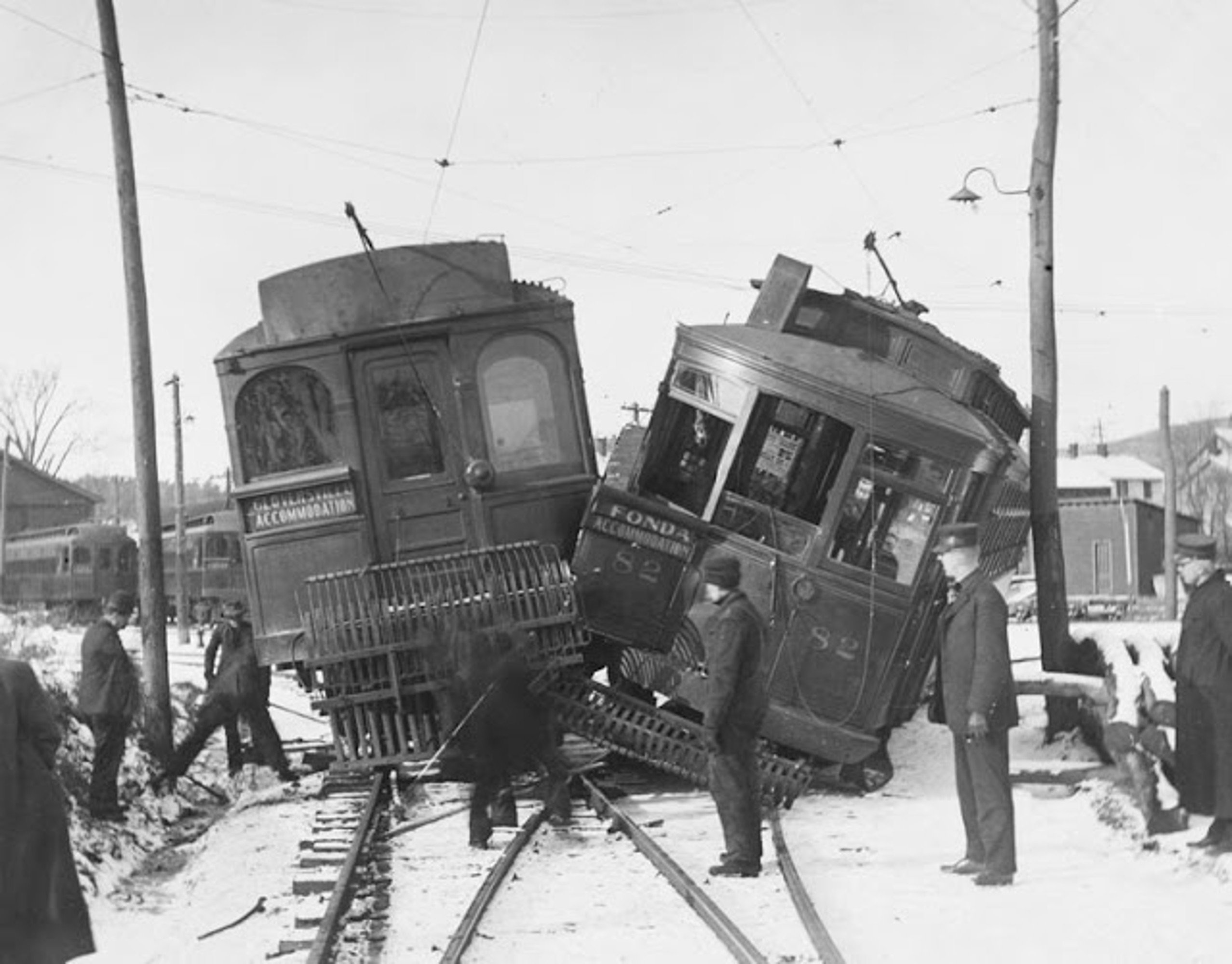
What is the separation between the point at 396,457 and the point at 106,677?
2885 mm

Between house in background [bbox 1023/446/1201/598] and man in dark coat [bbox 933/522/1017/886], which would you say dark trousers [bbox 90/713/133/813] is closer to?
man in dark coat [bbox 933/522/1017/886]

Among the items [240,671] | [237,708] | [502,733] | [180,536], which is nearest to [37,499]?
[180,536]

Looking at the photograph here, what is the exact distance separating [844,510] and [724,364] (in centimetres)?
135

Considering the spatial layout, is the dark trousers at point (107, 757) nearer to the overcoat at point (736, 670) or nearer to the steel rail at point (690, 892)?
the steel rail at point (690, 892)

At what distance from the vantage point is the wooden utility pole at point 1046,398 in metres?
14.0

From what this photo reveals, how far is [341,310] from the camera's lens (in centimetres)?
1138

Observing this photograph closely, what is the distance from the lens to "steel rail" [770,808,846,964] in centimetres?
598

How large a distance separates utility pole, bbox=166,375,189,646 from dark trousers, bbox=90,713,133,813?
25.8 meters

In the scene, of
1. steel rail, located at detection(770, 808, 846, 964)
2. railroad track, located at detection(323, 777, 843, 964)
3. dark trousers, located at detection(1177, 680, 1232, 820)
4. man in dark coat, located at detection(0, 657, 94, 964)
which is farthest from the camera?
dark trousers, located at detection(1177, 680, 1232, 820)

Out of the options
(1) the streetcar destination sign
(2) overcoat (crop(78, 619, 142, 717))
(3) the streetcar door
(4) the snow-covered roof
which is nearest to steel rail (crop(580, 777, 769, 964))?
(3) the streetcar door

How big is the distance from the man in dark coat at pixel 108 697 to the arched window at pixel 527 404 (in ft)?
10.1

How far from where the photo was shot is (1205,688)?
7.97m

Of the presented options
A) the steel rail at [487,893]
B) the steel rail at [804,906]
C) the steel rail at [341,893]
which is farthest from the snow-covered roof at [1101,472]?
the steel rail at [804,906]

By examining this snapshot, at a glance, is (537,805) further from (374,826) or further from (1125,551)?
(1125,551)
